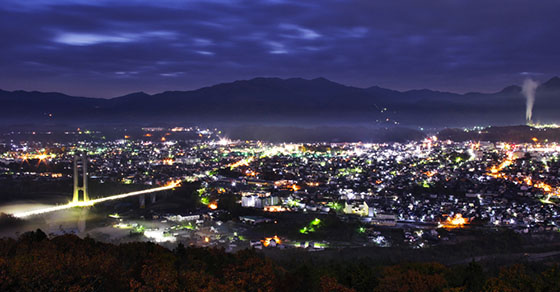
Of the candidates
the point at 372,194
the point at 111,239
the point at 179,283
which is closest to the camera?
the point at 179,283

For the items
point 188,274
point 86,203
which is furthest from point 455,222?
point 86,203

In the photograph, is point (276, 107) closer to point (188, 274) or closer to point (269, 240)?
point (269, 240)

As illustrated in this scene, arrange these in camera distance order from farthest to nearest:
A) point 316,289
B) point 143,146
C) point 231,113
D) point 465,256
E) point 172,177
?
point 231,113
point 143,146
point 172,177
point 465,256
point 316,289

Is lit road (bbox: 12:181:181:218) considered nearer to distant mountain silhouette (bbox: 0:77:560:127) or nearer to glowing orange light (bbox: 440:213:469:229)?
glowing orange light (bbox: 440:213:469:229)

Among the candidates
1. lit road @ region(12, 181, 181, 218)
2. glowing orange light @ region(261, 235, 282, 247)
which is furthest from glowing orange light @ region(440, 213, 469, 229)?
lit road @ region(12, 181, 181, 218)

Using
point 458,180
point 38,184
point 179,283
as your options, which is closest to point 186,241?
point 179,283

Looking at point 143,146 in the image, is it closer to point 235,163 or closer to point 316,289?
point 235,163
